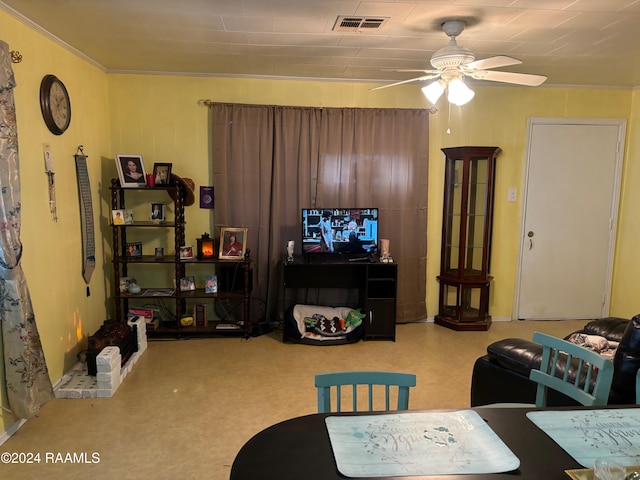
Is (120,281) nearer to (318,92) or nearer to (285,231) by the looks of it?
(285,231)

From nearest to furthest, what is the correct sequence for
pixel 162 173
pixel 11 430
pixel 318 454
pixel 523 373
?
pixel 318 454, pixel 523 373, pixel 11 430, pixel 162 173

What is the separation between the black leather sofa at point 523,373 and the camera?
202cm

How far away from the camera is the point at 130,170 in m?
4.01

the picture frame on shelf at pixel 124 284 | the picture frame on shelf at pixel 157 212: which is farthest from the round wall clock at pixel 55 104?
the picture frame on shelf at pixel 124 284

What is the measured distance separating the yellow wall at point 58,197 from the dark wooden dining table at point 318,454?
207 centimetres

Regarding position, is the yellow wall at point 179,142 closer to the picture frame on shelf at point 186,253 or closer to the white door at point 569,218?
the white door at point 569,218

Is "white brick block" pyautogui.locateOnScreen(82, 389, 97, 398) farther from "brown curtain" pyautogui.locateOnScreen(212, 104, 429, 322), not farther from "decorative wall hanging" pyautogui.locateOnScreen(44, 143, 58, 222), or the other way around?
"brown curtain" pyautogui.locateOnScreen(212, 104, 429, 322)

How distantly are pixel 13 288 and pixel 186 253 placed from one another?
1749mm

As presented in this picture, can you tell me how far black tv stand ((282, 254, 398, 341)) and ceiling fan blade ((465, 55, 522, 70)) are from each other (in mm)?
1935

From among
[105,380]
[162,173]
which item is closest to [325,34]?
[162,173]

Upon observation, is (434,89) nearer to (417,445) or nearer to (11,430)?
(417,445)

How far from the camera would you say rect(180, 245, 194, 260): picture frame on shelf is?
4145 millimetres

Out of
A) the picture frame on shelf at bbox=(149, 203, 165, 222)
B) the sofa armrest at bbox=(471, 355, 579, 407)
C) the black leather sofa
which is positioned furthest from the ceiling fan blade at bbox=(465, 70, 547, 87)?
the picture frame on shelf at bbox=(149, 203, 165, 222)

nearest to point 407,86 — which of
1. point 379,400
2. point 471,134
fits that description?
point 471,134
